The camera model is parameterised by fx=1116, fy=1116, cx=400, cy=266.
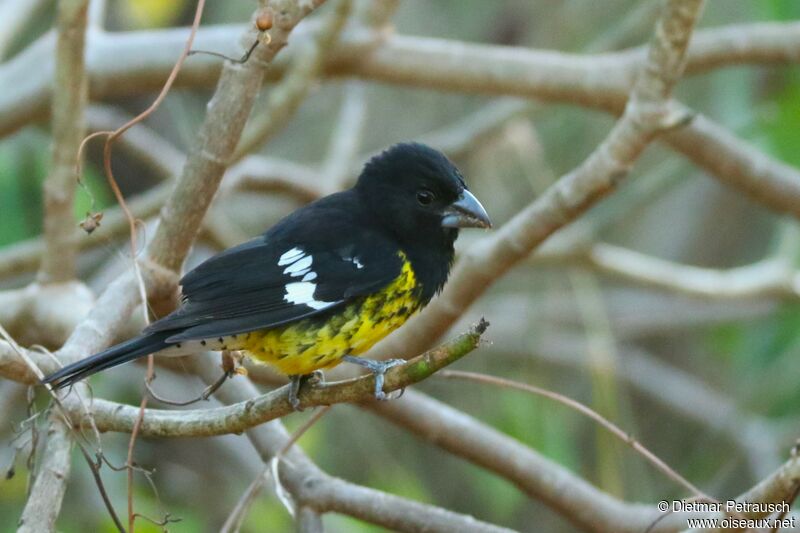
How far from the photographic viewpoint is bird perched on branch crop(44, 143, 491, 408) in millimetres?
2359

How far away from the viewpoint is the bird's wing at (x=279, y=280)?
92.2 inches

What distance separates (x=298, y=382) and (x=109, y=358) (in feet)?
1.29

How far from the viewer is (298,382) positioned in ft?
7.50

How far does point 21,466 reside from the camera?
4785 mm

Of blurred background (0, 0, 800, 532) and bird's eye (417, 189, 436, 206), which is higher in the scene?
A: blurred background (0, 0, 800, 532)

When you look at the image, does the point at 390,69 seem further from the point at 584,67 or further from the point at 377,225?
the point at 377,225

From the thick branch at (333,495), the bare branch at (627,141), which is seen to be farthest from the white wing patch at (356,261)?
the bare branch at (627,141)

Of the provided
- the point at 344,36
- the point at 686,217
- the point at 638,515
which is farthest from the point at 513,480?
the point at 686,217

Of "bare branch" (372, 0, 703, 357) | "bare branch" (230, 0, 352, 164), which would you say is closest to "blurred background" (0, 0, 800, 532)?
"bare branch" (230, 0, 352, 164)

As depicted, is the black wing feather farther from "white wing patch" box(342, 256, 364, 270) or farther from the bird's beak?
the bird's beak

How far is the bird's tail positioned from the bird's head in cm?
68

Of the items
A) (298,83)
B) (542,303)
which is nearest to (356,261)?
(298,83)

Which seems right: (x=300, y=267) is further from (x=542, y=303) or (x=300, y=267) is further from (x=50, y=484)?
(x=542, y=303)

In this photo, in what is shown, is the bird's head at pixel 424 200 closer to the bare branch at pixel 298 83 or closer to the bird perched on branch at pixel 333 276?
the bird perched on branch at pixel 333 276
